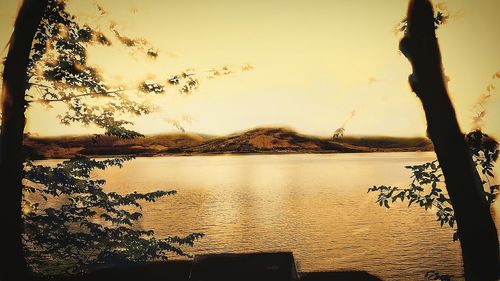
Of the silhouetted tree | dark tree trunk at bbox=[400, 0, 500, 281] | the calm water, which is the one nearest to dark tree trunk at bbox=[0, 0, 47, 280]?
the silhouetted tree

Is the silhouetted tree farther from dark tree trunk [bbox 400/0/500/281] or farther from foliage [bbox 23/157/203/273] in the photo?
dark tree trunk [bbox 400/0/500/281]

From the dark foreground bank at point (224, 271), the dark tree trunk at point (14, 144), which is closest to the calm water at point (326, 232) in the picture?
the dark foreground bank at point (224, 271)

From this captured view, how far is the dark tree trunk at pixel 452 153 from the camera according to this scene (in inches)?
107

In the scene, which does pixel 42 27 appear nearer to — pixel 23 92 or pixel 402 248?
pixel 23 92

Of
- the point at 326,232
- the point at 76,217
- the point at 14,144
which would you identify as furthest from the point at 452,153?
the point at 326,232

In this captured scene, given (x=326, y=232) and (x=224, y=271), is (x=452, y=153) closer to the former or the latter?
(x=224, y=271)

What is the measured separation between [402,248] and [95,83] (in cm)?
2118

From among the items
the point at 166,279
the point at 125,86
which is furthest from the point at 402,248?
the point at 125,86

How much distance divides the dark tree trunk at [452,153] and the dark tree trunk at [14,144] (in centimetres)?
383

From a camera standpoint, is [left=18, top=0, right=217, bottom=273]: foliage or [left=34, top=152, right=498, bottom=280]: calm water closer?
[left=18, top=0, right=217, bottom=273]: foliage

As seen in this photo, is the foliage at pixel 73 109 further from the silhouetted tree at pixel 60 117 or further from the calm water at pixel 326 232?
the calm water at pixel 326 232

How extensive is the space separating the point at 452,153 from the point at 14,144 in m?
4.20

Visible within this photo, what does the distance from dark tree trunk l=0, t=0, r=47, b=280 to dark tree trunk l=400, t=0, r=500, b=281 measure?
3.83 m

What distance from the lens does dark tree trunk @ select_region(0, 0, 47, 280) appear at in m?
3.49
